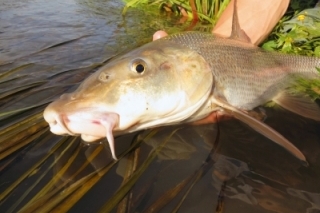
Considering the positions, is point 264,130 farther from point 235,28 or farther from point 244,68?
Result: point 235,28

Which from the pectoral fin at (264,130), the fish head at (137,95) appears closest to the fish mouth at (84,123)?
the fish head at (137,95)

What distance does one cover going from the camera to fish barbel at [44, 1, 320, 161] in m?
1.58

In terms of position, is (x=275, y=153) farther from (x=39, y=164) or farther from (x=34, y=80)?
(x=34, y=80)

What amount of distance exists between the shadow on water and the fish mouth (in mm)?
238

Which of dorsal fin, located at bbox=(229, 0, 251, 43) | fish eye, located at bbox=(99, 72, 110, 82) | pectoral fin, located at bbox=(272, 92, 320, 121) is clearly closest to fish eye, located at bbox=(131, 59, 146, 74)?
fish eye, located at bbox=(99, 72, 110, 82)

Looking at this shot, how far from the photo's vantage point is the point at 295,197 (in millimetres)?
1636

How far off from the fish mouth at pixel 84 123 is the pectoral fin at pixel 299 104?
4.53 feet

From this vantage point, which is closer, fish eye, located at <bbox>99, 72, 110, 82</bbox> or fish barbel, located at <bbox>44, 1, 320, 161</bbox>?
fish barbel, located at <bbox>44, 1, 320, 161</bbox>

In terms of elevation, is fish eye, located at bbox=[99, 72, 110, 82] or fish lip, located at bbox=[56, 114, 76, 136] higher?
fish eye, located at bbox=[99, 72, 110, 82]

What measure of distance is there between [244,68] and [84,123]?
1.30 m

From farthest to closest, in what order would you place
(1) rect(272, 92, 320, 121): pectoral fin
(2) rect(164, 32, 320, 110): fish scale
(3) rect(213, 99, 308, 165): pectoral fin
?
(1) rect(272, 92, 320, 121): pectoral fin < (2) rect(164, 32, 320, 110): fish scale < (3) rect(213, 99, 308, 165): pectoral fin

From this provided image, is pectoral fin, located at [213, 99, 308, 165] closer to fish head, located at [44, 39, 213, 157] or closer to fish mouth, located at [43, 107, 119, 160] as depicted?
fish head, located at [44, 39, 213, 157]

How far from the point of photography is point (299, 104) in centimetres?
244

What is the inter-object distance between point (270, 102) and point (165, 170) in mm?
1155
